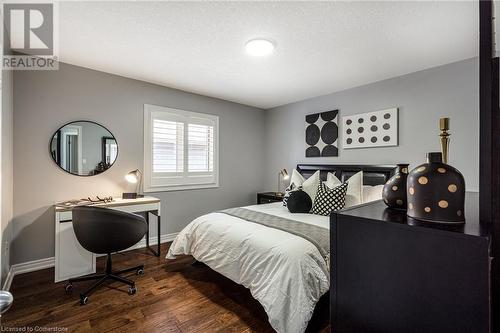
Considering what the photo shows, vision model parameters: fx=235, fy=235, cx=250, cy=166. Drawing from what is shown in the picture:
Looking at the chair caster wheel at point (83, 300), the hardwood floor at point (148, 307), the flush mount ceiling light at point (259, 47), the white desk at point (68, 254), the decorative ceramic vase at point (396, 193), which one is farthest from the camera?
the white desk at point (68, 254)

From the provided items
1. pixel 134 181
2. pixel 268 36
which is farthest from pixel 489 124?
pixel 134 181

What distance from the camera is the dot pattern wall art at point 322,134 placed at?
3.97m

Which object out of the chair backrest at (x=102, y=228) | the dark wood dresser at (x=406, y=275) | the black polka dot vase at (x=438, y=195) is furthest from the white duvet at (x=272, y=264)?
the black polka dot vase at (x=438, y=195)

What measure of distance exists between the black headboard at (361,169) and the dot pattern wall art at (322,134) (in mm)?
244

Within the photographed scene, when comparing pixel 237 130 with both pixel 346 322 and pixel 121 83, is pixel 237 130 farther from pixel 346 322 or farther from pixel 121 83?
pixel 346 322

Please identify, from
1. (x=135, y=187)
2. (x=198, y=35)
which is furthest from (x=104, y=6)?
(x=135, y=187)

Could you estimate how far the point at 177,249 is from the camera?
2.75 m

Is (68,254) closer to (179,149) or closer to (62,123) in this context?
(62,123)

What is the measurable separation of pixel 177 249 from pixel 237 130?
2.69m

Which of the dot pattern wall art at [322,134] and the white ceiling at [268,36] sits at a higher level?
the white ceiling at [268,36]

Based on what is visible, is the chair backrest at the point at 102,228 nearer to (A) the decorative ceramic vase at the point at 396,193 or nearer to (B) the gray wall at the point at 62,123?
(B) the gray wall at the point at 62,123

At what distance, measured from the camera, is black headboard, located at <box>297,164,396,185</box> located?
3.29 metres

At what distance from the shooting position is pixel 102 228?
86.7 inches

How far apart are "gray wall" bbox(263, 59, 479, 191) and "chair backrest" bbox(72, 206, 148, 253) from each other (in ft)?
10.5
